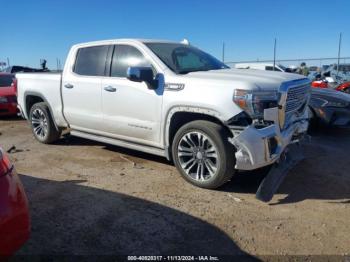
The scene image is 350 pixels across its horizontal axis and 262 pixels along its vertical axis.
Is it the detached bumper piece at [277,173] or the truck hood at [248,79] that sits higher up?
the truck hood at [248,79]

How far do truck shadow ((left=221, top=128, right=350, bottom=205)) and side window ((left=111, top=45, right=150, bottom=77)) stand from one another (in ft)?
7.22

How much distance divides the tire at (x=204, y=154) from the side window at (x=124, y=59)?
52.1 inches

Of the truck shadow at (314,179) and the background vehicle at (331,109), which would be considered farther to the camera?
the background vehicle at (331,109)

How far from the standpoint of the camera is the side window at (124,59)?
538 centimetres

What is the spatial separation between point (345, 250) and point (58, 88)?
5.17 m

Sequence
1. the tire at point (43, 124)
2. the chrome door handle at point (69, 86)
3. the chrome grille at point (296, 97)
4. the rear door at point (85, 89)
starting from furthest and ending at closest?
the tire at point (43, 124)
the chrome door handle at point (69, 86)
the rear door at point (85, 89)
the chrome grille at point (296, 97)

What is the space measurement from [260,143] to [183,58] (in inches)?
81.4

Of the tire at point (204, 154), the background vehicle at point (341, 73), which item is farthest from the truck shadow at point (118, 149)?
the background vehicle at point (341, 73)

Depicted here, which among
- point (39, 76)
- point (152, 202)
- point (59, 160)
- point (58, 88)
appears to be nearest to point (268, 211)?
point (152, 202)

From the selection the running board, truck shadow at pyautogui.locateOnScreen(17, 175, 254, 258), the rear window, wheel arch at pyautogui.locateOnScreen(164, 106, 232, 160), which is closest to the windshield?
wheel arch at pyautogui.locateOnScreen(164, 106, 232, 160)

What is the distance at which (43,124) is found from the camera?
720cm

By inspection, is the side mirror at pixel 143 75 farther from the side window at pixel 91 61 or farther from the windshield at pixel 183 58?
the side window at pixel 91 61

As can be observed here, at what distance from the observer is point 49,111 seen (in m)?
6.97

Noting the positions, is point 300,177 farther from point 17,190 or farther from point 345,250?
point 17,190
